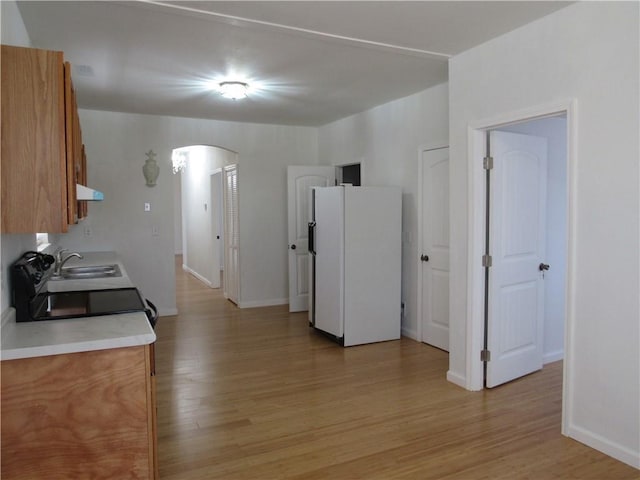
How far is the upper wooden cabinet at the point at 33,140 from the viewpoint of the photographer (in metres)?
1.92

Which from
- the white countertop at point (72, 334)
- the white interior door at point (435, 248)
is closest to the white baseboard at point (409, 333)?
the white interior door at point (435, 248)

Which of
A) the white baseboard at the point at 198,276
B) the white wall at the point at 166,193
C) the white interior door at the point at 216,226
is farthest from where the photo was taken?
the white baseboard at the point at 198,276

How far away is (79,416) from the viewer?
6.48ft

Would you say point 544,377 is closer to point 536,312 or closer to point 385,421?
point 536,312

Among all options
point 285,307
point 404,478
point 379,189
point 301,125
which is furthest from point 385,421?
point 301,125

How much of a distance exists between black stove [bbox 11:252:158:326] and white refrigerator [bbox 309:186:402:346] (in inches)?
87.2

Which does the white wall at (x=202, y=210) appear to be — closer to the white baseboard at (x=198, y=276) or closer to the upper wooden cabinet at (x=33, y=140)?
the white baseboard at (x=198, y=276)

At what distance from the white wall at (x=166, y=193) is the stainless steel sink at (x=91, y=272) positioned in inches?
54.6

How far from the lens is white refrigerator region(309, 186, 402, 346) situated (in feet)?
15.6

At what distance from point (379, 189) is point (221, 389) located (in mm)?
2478

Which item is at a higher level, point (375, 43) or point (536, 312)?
point (375, 43)

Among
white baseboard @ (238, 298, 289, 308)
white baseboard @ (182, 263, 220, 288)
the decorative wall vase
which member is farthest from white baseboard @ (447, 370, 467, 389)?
white baseboard @ (182, 263, 220, 288)

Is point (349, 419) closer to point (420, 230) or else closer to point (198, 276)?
point (420, 230)

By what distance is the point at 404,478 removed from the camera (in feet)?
7.98
